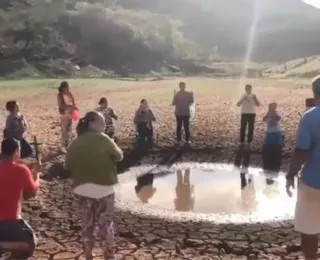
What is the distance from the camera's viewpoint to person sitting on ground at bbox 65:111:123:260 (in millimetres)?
4656

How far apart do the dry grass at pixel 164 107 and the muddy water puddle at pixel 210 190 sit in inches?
68.2

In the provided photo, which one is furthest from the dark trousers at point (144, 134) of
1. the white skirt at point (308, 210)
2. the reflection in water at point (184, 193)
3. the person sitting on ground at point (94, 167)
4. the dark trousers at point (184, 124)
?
the white skirt at point (308, 210)

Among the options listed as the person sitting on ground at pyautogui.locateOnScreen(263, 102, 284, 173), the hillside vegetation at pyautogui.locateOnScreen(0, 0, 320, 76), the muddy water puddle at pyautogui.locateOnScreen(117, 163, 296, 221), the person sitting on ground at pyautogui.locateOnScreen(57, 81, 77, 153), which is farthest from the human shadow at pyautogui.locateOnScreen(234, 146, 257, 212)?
the hillside vegetation at pyautogui.locateOnScreen(0, 0, 320, 76)

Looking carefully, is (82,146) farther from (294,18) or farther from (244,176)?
(294,18)

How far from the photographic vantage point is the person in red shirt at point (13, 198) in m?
4.32

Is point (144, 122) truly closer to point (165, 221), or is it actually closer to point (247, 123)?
point (247, 123)

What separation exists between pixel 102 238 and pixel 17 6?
5859 cm

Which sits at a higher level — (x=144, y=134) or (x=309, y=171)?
(x=309, y=171)

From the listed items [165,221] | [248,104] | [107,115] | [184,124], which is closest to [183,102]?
[184,124]

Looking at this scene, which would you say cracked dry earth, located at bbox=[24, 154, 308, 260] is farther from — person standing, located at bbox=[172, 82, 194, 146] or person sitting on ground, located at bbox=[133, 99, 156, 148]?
person standing, located at bbox=[172, 82, 194, 146]

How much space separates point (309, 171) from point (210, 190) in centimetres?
485

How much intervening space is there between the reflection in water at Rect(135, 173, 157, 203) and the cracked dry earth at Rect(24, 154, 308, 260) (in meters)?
1.03

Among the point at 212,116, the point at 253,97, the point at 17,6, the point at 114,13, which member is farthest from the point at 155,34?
the point at 253,97

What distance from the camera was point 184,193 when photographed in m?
8.98
